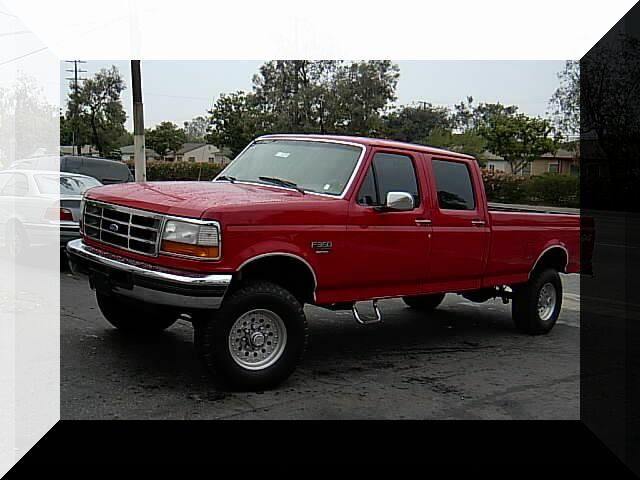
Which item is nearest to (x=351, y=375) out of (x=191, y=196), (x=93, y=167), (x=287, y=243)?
(x=287, y=243)

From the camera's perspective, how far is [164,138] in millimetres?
55812

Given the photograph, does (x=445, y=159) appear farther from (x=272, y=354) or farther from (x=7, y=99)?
(x=7, y=99)

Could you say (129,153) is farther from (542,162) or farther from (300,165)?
(300,165)

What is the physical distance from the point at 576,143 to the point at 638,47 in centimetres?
1536

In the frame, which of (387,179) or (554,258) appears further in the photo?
(554,258)

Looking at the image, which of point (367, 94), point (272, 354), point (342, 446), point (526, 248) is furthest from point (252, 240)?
point (367, 94)

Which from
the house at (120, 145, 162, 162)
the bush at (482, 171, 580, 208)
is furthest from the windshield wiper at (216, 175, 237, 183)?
the house at (120, 145, 162, 162)

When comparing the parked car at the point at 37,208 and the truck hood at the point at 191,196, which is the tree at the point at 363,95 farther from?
the truck hood at the point at 191,196

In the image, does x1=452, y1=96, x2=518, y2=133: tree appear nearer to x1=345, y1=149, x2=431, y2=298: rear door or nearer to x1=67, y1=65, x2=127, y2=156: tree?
x1=67, y1=65, x2=127, y2=156: tree

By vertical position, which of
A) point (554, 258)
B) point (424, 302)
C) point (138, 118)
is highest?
point (138, 118)

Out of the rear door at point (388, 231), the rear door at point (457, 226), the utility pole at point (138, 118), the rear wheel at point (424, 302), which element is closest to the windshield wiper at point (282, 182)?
the rear door at point (388, 231)

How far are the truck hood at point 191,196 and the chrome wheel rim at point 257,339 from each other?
0.91 m

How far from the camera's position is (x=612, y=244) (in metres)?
20.6

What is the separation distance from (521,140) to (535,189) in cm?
1213
